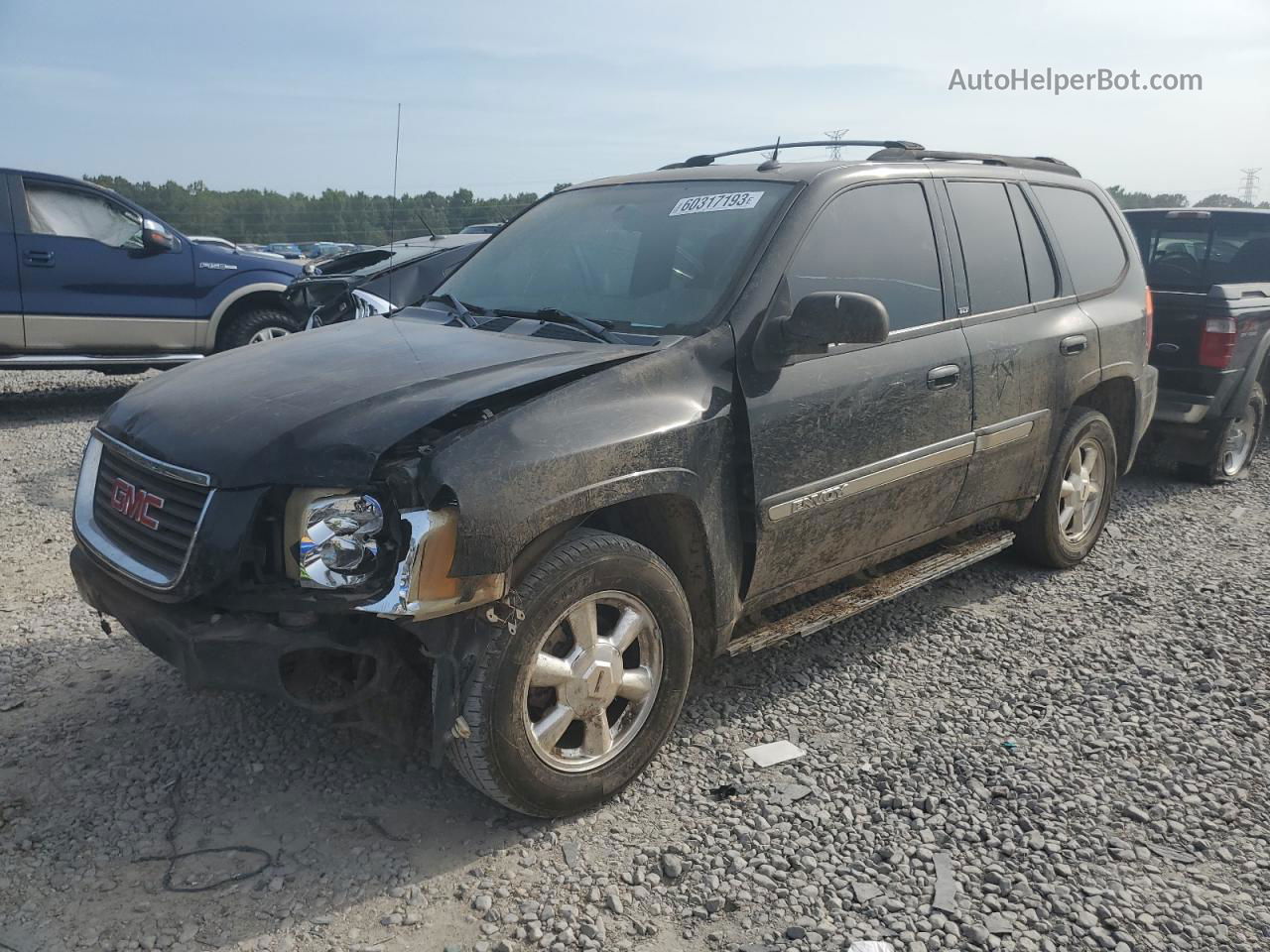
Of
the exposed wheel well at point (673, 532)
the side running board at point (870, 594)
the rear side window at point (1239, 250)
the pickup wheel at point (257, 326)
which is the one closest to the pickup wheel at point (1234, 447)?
the rear side window at point (1239, 250)

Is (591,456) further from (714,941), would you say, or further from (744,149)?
(744,149)

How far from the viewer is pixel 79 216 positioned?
8859 millimetres

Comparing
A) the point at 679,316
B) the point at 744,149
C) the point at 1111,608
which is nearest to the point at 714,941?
the point at 679,316

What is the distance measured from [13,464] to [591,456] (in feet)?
19.2

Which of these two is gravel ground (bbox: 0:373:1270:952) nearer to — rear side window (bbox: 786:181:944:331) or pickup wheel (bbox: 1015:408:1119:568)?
pickup wheel (bbox: 1015:408:1119:568)

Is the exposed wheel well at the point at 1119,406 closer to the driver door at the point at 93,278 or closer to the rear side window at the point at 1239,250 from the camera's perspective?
the rear side window at the point at 1239,250

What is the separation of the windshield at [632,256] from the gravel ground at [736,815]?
146 centimetres

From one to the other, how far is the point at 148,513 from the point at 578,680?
1.31m

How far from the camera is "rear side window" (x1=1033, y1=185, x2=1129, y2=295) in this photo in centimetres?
492

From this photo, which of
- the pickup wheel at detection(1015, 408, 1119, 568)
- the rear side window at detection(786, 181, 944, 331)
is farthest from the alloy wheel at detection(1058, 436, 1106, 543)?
the rear side window at detection(786, 181, 944, 331)

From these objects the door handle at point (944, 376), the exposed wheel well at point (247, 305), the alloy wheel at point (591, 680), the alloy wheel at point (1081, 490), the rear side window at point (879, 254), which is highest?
the rear side window at point (879, 254)

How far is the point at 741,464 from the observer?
331 centimetres

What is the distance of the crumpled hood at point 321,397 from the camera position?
267cm

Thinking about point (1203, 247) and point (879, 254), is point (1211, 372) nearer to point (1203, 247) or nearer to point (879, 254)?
point (1203, 247)
